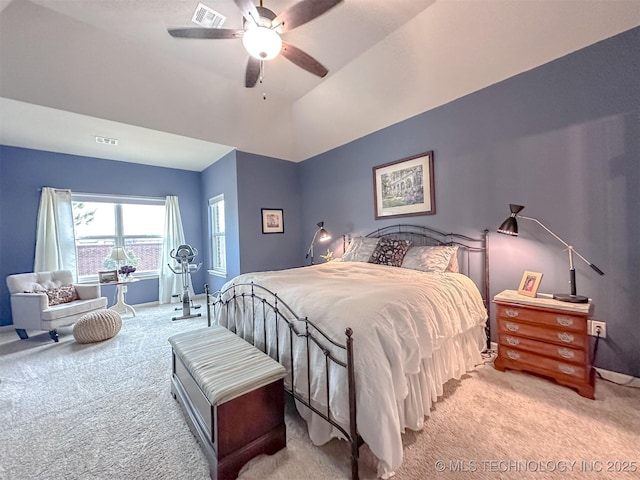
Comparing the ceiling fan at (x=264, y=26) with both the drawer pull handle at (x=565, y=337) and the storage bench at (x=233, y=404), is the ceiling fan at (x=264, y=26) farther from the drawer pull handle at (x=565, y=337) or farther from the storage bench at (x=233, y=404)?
the drawer pull handle at (x=565, y=337)

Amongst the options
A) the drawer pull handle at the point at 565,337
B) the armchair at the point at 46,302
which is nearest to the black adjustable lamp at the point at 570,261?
the drawer pull handle at the point at 565,337

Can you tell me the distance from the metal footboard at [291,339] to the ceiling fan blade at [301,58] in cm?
200

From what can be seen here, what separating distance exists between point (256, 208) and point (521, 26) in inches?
155

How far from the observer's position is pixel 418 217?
11.0 ft

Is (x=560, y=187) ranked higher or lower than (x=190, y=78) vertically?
lower

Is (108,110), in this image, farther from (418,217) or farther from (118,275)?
(418,217)

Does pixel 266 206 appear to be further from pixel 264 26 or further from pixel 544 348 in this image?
pixel 544 348

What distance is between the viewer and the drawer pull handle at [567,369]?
6.30 ft

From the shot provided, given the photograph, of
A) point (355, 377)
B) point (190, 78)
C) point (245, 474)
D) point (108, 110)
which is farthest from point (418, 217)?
point (108, 110)

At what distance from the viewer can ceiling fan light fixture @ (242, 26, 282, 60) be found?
1.83 meters

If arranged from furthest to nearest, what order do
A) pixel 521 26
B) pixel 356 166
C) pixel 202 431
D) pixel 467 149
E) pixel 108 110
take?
pixel 356 166, pixel 108 110, pixel 467 149, pixel 521 26, pixel 202 431

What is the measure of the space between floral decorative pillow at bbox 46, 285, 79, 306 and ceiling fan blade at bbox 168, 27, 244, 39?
3.71 m

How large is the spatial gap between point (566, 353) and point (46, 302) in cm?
543

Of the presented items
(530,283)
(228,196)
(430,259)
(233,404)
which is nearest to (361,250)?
(430,259)
